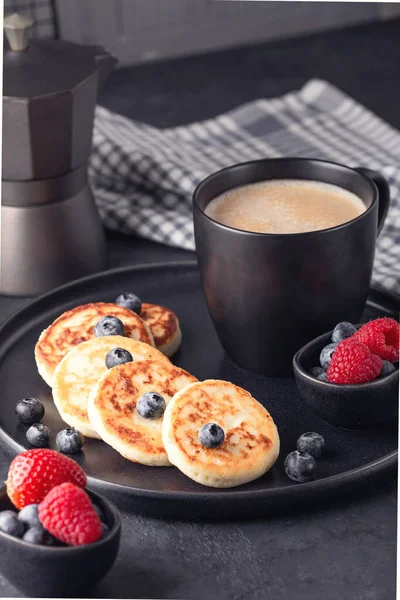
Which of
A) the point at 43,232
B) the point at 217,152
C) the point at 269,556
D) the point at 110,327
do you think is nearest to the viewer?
the point at 269,556

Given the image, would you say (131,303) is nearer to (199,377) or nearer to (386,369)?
(199,377)

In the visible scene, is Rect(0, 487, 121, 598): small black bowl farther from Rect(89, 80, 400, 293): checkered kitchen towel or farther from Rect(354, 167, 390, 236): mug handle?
Rect(89, 80, 400, 293): checkered kitchen towel

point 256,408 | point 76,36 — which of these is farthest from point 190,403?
point 76,36

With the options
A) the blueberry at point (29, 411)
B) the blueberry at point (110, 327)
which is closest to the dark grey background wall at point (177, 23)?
the blueberry at point (110, 327)

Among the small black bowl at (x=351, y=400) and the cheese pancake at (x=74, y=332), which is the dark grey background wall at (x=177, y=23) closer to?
the cheese pancake at (x=74, y=332)

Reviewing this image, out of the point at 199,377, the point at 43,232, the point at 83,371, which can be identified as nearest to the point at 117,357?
the point at 83,371

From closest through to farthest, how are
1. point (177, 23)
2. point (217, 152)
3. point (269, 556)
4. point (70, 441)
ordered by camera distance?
point (269, 556) < point (70, 441) < point (217, 152) < point (177, 23)

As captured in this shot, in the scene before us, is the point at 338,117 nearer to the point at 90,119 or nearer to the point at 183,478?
the point at 90,119

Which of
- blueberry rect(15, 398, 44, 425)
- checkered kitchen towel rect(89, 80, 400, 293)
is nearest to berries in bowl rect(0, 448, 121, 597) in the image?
blueberry rect(15, 398, 44, 425)
